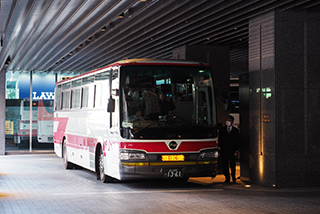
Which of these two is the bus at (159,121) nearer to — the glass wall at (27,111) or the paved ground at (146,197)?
the paved ground at (146,197)

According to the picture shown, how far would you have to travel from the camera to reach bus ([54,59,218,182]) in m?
11.7

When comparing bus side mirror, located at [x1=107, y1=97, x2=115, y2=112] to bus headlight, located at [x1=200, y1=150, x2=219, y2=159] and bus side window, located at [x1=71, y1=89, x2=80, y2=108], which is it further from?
bus side window, located at [x1=71, y1=89, x2=80, y2=108]

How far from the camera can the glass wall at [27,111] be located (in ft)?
91.5

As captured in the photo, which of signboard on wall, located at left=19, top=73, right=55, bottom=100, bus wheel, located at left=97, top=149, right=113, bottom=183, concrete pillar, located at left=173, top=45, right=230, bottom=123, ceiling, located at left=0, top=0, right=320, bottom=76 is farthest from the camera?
signboard on wall, located at left=19, top=73, right=55, bottom=100

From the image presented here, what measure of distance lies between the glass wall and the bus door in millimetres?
17512

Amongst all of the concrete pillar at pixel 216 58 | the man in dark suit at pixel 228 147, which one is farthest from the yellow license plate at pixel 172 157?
the concrete pillar at pixel 216 58

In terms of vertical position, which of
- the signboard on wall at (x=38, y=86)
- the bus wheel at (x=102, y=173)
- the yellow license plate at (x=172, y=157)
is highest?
the signboard on wall at (x=38, y=86)

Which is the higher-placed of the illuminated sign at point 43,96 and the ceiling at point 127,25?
the ceiling at point 127,25

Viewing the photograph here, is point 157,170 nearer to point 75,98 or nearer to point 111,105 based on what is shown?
point 111,105

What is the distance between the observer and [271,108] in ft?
41.2

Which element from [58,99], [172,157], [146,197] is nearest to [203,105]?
[172,157]

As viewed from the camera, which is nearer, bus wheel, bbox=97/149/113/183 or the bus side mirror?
the bus side mirror

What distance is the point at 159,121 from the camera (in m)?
11.8

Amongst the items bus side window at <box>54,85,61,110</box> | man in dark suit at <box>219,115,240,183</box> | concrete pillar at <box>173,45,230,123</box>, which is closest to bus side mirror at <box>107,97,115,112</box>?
man in dark suit at <box>219,115,240,183</box>
